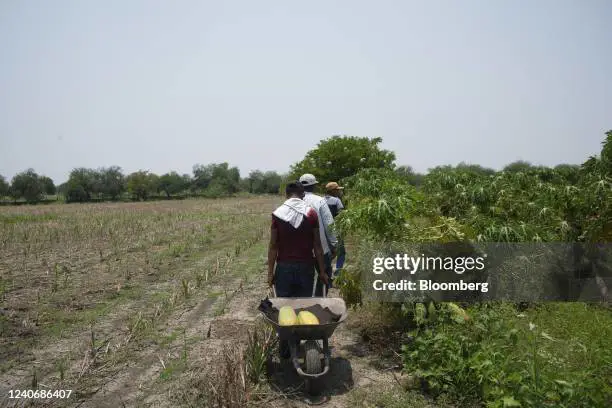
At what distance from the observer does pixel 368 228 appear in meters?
5.36

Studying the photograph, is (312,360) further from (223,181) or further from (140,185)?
(223,181)

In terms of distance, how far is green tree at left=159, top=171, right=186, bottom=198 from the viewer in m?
81.4

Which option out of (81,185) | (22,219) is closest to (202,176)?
(81,185)

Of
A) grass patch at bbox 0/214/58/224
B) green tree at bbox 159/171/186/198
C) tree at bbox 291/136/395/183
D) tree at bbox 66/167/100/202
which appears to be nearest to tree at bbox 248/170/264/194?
green tree at bbox 159/171/186/198

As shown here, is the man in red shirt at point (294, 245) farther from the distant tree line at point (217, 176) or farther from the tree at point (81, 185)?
the tree at point (81, 185)

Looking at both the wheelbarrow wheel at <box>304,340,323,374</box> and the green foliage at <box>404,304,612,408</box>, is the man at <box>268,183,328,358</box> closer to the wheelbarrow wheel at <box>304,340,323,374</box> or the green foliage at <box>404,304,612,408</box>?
the wheelbarrow wheel at <box>304,340,323,374</box>

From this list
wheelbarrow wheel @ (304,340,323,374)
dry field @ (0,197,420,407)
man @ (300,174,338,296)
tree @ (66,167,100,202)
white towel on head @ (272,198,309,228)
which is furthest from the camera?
tree @ (66,167,100,202)

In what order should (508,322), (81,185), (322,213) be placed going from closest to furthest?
(508,322)
(322,213)
(81,185)

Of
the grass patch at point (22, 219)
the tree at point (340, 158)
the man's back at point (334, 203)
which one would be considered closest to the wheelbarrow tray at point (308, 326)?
the man's back at point (334, 203)

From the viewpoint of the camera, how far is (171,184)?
270 ft

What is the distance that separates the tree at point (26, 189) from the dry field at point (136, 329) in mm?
53312

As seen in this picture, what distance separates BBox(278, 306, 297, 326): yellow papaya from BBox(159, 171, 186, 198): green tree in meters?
81.2

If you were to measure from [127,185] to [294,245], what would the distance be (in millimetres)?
74240

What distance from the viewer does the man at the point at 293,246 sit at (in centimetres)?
489
